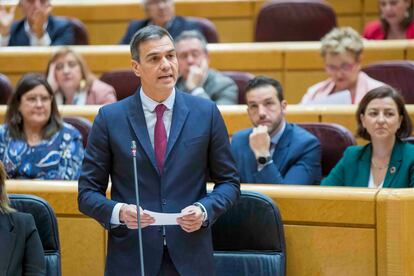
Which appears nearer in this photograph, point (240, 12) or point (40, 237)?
point (40, 237)

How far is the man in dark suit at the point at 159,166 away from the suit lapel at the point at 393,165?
737 millimetres

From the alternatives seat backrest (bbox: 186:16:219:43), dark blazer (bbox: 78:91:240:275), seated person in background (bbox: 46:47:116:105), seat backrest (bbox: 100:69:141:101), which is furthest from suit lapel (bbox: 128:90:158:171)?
seat backrest (bbox: 186:16:219:43)

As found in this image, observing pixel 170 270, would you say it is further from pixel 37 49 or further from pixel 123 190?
pixel 37 49

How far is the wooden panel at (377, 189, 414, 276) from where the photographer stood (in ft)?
6.76

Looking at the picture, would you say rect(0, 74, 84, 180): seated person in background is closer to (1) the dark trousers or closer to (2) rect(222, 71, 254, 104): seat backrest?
(2) rect(222, 71, 254, 104): seat backrest

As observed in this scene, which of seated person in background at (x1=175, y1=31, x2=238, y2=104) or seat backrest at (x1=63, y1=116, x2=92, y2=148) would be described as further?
seated person in background at (x1=175, y1=31, x2=238, y2=104)

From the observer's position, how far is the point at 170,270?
1866mm

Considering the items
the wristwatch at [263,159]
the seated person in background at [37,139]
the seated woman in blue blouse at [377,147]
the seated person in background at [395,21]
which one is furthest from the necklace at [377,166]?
the seated person in background at [395,21]

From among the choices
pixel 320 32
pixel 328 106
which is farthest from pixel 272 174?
pixel 320 32

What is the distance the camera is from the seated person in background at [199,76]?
3496mm

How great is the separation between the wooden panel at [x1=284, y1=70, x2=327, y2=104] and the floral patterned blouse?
51.2 inches

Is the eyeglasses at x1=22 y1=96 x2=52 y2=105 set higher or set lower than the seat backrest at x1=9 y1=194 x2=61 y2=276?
higher

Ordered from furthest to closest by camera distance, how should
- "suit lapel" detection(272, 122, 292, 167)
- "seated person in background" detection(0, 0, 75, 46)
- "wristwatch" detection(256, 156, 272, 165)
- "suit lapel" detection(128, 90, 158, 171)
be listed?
"seated person in background" detection(0, 0, 75, 46) → "suit lapel" detection(272, 122, 292, 167) → "wristwatch" detection(256, 156, 272, 165) → "suit lapel" detection(128, 90, 158, 171)

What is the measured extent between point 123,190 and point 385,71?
5.96ft
